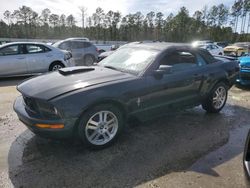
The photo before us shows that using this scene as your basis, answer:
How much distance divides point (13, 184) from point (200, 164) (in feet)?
7.69

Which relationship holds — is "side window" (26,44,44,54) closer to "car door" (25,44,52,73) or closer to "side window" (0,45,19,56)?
"car door" (25,44,52,73)

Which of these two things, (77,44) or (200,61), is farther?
(77,44)

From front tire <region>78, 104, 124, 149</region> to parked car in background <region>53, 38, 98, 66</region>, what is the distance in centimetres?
1029

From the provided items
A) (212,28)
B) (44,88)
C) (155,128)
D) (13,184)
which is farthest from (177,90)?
(212,28)

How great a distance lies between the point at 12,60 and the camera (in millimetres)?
9102

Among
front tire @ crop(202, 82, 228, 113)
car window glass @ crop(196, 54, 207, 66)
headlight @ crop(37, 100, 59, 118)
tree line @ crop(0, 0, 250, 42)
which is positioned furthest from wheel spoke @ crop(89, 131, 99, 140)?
tree line @ crop(0, 0, 250, 42)

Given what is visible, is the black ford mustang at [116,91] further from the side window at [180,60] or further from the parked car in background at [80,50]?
the parked car in background at [80,50]

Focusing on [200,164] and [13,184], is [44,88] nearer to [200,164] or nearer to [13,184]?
[13,184]

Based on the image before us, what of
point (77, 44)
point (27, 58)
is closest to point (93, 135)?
point (27, 58)

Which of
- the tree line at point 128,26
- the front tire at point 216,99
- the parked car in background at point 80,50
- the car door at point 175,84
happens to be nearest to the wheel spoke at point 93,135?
the car door at point 175,84

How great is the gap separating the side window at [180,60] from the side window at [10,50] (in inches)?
266

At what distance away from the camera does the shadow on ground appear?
3012 mm

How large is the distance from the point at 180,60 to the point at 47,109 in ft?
8.63

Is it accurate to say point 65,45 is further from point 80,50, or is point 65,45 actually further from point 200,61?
point 200,61
